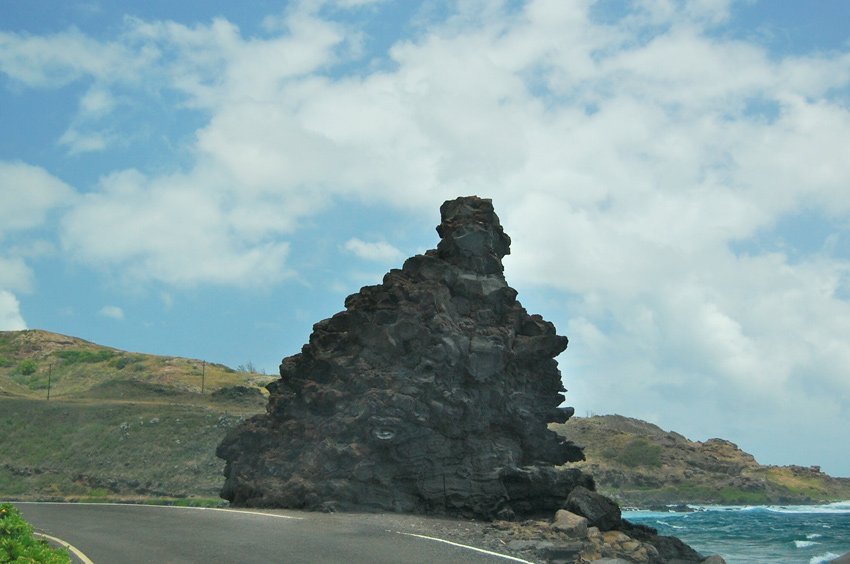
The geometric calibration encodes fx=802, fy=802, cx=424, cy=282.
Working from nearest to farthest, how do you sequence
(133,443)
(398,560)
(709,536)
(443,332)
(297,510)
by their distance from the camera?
(398,560), (297,510), (443,332), (709,536), (133,443)

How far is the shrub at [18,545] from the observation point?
12171 mm

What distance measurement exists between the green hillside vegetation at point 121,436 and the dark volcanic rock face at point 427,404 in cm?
1241

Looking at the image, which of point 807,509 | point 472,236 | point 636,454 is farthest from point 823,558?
point 636,454

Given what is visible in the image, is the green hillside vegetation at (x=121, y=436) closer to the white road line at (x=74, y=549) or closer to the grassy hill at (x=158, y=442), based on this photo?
the grassy hill at (x=158, y=442)

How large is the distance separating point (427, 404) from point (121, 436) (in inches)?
1902

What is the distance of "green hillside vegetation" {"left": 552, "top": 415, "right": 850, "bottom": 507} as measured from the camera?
121 meters

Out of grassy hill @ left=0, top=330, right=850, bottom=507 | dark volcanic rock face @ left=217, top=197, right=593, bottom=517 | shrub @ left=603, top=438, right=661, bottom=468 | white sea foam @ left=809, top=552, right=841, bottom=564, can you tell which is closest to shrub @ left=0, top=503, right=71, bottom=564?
dark volcanic rock face @ left=217, top=197, right=593, bottom=517

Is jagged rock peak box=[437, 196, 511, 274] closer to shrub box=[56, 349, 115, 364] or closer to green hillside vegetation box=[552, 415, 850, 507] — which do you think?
green hillside vegetation box=[552, 415, 850, 507]

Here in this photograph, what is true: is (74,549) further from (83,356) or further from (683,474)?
(683,474)

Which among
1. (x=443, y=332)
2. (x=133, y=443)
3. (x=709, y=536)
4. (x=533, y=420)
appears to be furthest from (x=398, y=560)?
(x=133, y=443)

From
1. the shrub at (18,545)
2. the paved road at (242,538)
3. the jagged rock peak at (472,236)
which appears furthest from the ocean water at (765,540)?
the shrub at (18,545)

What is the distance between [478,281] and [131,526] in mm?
16829

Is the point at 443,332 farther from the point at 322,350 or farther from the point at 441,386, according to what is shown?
the point at 322,350

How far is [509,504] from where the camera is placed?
30594mm
